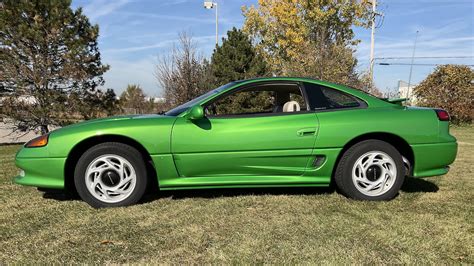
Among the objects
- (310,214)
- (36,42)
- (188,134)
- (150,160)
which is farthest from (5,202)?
(36,42)

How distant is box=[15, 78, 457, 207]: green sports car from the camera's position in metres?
3.87

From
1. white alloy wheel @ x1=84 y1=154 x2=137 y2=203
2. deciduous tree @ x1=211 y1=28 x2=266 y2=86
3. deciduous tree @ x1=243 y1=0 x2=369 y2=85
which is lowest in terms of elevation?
white alloy wheel @ x1=84 y1=154 x2=137 y2=203

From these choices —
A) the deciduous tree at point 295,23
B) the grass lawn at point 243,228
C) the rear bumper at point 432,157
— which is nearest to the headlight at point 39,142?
the grass lawn at point 243,228

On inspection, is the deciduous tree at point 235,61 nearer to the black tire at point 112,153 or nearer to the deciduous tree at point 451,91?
the deciduous tree at point 451,91

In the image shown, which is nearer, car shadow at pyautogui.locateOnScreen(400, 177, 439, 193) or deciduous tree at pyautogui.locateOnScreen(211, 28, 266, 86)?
car shadow at pyautogui.locateOnScreen(400, 177, 439, 193)

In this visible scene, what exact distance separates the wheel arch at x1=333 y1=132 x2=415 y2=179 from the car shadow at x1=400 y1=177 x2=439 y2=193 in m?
0.57

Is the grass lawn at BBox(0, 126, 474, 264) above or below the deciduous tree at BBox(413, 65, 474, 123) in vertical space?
below

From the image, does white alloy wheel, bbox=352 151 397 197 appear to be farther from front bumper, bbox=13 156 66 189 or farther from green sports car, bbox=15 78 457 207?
front bumper, bbox=13 156 66 189

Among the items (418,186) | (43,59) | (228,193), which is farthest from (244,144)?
(43,59)

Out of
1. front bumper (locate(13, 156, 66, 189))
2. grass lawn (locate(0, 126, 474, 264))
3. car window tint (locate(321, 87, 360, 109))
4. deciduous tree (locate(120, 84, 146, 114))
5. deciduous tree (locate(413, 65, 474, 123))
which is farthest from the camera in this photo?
deciduous tree (locate(120, 84, 146, 114))

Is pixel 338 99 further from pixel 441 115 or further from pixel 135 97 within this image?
pixel 135 97

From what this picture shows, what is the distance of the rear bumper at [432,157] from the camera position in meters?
4.14

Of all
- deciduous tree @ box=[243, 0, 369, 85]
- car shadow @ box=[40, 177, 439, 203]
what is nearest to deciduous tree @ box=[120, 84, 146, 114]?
deciduous tree @ box=[243, 0, 369, 85]

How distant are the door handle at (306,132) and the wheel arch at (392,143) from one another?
39 cm
